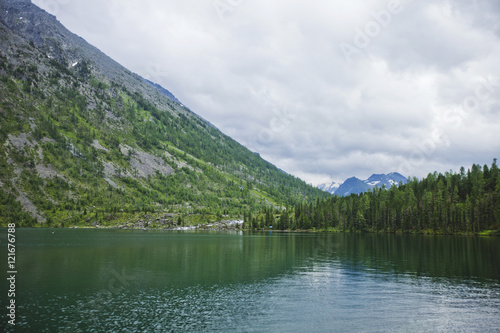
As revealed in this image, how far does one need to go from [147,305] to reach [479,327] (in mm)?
37383

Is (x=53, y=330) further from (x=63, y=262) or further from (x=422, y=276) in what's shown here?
(x=422, y=276)

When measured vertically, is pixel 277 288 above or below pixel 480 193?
below

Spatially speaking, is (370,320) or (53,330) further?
(370,320)

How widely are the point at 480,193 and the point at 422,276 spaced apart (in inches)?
6552

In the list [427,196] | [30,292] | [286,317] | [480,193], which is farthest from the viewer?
[427,196]

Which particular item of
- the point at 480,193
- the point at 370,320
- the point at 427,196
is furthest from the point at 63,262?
the point at 480,193

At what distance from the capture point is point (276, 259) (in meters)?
81.4

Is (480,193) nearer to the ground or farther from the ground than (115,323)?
farther from the ground

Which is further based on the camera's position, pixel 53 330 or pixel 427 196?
pixel 427 196

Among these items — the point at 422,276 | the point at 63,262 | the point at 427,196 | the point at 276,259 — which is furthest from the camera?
the point at 427,196

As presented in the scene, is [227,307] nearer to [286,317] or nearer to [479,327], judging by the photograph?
[286,317]

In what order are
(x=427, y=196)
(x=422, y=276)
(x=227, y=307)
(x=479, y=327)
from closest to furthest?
(x=479, y=327) → (x=227, y=307) → (x=422, y=276) → (x=427, y=196)

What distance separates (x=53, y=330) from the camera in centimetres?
2969

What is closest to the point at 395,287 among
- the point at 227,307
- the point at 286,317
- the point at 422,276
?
the point at 422,276
